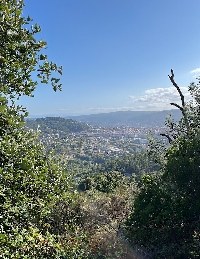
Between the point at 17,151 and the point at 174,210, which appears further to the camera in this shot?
the point at 174,210

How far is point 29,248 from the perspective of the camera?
487 centimetres

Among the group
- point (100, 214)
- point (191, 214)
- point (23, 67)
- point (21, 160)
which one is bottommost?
point (100, 214)

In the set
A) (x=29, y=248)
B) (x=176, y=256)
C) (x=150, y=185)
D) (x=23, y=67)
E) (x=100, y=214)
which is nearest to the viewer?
(x=23, y=67)

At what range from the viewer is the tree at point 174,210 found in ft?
26.0

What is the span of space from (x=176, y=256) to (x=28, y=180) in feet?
19.2

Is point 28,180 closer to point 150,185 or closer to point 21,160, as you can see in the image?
point 21,160

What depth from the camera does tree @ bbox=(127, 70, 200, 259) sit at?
791 cm

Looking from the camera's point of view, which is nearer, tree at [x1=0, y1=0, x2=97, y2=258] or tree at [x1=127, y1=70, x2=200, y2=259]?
tree at [x1=0, y1=0, x2=97, y2=258]

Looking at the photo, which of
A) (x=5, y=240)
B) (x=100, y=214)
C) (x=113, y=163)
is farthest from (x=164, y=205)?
(x=113, y=163)

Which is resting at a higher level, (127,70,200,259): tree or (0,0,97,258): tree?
(0,0,97,258): tree

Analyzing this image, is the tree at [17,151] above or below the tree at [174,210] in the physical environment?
above

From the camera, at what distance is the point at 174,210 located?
27.2ft

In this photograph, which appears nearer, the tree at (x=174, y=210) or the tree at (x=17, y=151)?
the tree at (x=17, y=151)

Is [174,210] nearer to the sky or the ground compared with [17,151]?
nearer to the ground
